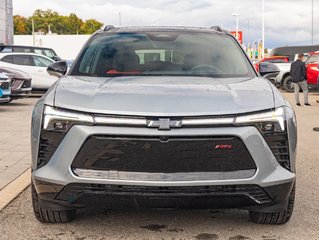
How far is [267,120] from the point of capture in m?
3.93

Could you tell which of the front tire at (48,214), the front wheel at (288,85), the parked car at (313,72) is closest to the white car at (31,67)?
the parked car at (313,72)

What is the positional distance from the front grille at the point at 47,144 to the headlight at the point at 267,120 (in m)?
1.26

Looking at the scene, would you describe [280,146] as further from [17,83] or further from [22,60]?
[22,60]

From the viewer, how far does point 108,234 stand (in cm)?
435

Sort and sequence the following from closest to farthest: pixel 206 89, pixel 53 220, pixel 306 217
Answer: pixel 206 89 < pixel 53 220 < pixel 306 217

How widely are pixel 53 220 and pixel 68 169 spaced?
0.84 m

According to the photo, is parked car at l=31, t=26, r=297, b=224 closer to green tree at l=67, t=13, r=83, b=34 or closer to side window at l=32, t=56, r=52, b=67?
side window at l=32, t=56, r=52, b=67

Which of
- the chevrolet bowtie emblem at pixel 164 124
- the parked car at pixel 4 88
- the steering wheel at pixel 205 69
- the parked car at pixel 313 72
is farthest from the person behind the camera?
the parked car at pixel 313 72

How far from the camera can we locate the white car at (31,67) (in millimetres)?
19234

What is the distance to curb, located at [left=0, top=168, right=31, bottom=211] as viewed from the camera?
532cm

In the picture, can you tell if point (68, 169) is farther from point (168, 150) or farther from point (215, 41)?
point (215, 41)

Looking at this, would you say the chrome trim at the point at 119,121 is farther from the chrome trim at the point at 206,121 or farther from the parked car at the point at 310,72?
the parked car at the point at 310,72

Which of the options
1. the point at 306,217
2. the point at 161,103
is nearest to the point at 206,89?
the point at 161,103

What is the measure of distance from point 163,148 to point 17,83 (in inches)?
483
